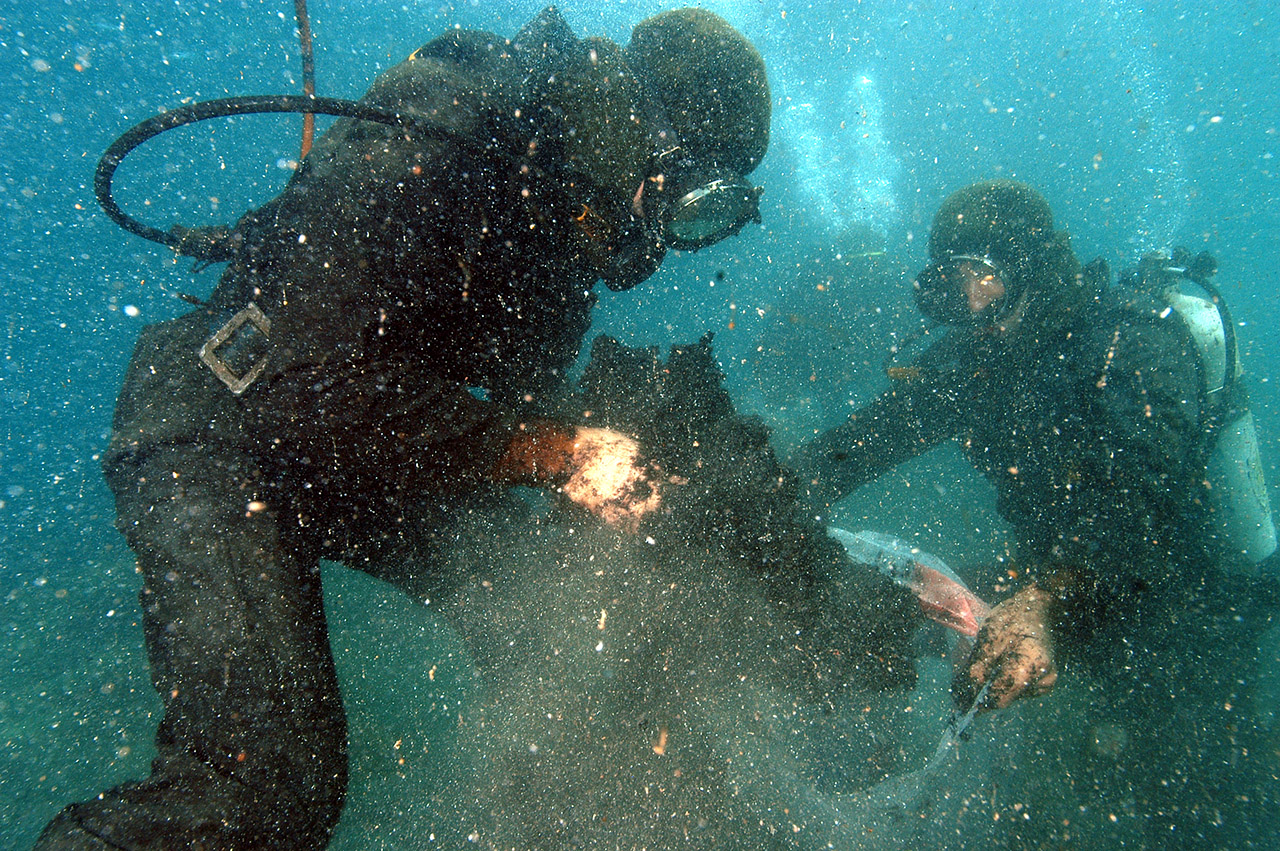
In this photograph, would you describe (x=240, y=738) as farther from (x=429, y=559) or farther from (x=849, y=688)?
(x=849, y=688)

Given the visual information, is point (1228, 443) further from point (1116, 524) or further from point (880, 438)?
point (1116, 524)

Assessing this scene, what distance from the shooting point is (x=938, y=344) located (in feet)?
20.7

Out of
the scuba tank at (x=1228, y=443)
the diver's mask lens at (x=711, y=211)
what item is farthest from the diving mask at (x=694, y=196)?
the scuba tank at (x=1228, y=443)

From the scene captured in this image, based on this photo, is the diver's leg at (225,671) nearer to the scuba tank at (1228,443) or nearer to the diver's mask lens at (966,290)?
Answer: the diver's mask lens at (966,290)

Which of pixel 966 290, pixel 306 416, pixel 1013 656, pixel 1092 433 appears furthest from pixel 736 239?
pixel 306 416

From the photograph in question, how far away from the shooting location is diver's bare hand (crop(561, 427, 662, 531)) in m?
2.33

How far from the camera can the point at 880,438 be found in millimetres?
6094

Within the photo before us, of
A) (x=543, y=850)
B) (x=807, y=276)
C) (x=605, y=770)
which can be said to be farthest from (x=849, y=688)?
(x=807, y=276)

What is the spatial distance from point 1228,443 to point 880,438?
3.26m

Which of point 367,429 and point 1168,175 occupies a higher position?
point 367,429

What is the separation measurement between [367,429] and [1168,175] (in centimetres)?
4697

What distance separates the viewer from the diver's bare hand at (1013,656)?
2699mm

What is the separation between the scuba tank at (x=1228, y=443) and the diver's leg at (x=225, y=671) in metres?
7.17

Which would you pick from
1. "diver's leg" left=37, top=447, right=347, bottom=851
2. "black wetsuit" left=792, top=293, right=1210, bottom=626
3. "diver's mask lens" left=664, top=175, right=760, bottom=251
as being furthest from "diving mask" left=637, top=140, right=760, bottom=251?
"diver's leg" left=37, top=447, right=347, bottom=851
